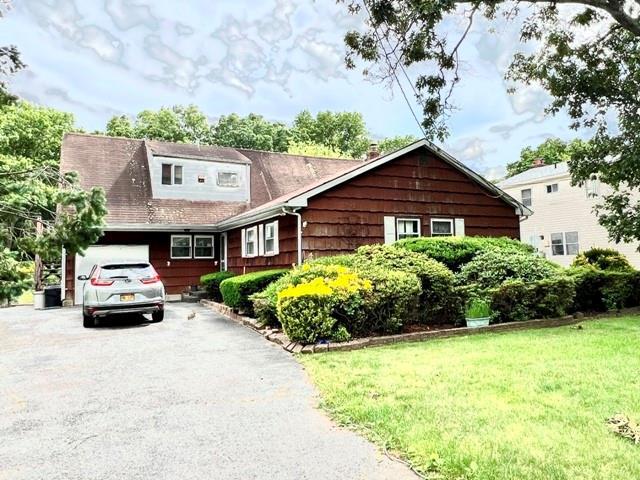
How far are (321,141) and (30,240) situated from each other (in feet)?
133

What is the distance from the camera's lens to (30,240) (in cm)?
772

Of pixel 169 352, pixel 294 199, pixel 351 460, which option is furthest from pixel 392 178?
pixel 351 460

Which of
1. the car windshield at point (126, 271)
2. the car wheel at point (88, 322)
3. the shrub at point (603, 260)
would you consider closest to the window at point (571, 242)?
the shrub at point (603, 260)

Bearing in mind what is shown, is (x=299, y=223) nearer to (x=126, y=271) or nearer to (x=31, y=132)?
(x=126, y=271)

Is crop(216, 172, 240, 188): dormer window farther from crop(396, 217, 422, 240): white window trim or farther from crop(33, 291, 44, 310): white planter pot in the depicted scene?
crop(396, 217, 422, 240): white window trim

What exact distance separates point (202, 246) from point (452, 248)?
36.1 feet

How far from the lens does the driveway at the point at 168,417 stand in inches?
134

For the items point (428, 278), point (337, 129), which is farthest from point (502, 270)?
point (337, 129)

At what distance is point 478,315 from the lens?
9305 mm

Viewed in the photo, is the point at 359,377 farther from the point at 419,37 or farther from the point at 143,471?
the point at 419,37

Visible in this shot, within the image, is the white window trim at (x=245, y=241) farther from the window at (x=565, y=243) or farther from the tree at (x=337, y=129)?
the tree at (x=337, y=129)

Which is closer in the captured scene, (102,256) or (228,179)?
(102,256)

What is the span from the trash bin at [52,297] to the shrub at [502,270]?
14.1m

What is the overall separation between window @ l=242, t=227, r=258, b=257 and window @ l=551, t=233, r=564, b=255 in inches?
712
